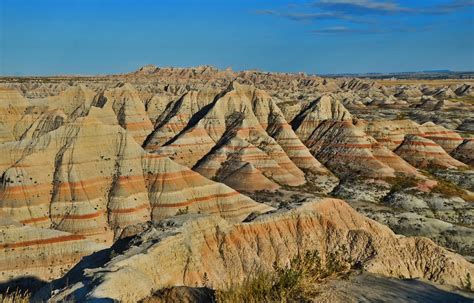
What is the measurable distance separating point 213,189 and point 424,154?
173 ft

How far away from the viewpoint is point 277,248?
27.1m

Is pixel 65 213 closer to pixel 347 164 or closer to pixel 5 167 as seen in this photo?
pixel 5 167

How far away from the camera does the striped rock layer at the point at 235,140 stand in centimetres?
8038

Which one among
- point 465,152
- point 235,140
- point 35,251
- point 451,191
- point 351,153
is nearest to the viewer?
point 35,251

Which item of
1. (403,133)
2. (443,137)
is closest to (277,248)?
(403,133)

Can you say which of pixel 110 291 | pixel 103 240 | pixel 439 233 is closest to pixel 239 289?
pixel 110 291

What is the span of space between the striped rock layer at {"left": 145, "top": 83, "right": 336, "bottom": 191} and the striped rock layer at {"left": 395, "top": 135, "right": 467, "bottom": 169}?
18.6 m

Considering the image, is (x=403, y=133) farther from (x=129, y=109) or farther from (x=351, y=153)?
(x=129, y=109)

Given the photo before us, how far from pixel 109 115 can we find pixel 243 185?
30.2 metres

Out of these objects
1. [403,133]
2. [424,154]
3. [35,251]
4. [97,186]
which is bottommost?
[424,154]

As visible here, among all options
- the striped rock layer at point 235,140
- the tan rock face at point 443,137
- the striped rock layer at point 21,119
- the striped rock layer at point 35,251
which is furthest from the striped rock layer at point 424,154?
the striped rock layer at point 35,251

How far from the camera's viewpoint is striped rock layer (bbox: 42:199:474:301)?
22.8m

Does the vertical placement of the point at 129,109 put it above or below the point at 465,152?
above

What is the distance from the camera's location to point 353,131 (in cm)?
9206
